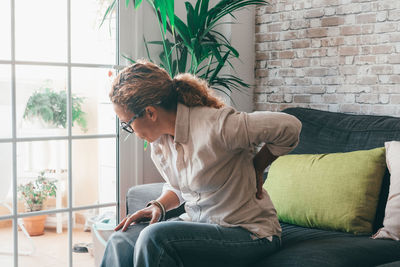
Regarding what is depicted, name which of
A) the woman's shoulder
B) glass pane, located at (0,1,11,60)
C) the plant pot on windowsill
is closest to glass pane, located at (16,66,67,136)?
glass pane, located at (0,1,11,60)

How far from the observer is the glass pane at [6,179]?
2688 mm

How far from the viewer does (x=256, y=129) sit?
1732 mm

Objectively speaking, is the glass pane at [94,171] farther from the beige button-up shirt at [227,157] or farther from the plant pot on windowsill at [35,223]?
the beige button-up shirt at [227,157]

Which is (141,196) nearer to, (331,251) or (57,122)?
(57,122)

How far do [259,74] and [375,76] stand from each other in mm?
905

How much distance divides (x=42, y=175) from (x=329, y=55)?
5.97 feet

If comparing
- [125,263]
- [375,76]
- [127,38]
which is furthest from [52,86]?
[375,76]

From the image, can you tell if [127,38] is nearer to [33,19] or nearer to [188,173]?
[33,19]

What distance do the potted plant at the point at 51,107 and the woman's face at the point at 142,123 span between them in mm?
Result: 1091

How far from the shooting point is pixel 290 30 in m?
3.27

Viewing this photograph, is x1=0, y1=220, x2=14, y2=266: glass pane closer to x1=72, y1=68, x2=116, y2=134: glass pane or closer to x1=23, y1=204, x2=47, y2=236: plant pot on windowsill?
x1=23, y1=204, x2=47, y2=236: plant pot on windowsill

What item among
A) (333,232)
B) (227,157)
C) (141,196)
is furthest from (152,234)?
(333,232)

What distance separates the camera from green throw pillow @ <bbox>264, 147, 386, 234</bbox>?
2.19m

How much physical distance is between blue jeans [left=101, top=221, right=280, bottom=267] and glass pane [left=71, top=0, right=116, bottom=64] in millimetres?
1393
